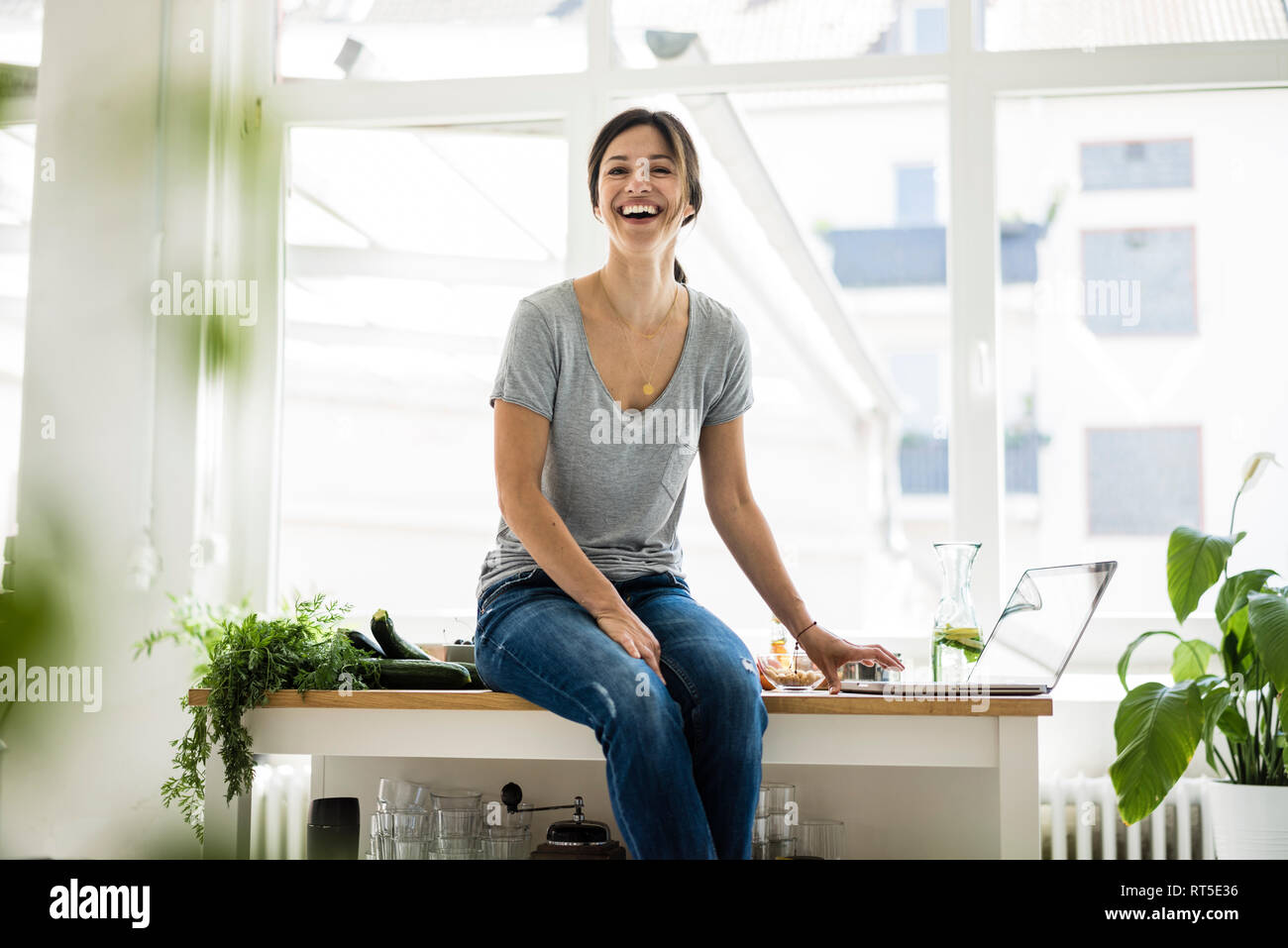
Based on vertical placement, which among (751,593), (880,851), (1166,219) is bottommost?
(880,851)

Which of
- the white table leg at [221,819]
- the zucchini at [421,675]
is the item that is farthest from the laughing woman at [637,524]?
the white table leg at [221,819]

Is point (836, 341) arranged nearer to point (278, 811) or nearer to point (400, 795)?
point (400, 795)

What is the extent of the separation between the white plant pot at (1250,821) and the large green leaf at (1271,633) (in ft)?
0.73

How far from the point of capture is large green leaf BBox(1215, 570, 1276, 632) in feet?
7.12

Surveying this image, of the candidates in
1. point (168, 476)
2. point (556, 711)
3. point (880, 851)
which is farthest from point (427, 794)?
point (168, 476)

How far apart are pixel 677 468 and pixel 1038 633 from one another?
67 centimetres

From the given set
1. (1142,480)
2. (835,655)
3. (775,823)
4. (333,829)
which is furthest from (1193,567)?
(333,829)

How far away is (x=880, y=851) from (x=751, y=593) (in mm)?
720

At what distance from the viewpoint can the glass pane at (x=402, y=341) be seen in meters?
2.86

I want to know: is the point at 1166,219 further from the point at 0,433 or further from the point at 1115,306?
the point at 0,433

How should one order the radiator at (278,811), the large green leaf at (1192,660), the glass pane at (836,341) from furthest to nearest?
the glass pane at (836,341) < the radiator at (278,811) < the large green leaf at (1192,660)

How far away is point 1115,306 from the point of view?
8.84 ft

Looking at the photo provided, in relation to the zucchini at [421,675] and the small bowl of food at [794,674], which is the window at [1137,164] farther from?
the zucchini at [421,675]
